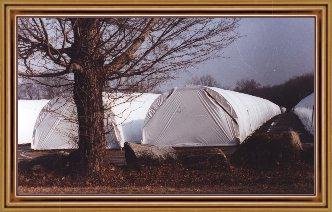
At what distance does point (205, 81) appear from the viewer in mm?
6895

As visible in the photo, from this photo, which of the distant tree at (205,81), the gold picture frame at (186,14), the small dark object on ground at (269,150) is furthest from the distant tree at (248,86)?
the gold picture frame at (186,14)

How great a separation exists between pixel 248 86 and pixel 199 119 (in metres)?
0.74

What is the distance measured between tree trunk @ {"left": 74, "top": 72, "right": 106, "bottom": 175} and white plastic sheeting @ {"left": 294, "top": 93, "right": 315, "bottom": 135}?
8.04 feet

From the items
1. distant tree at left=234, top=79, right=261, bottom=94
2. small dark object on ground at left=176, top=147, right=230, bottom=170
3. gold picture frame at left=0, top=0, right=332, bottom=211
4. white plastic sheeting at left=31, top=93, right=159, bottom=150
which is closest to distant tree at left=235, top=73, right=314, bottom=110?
distant tree at left=234, top=79, right=261, bottom=94

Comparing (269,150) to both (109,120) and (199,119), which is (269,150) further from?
(109,120)

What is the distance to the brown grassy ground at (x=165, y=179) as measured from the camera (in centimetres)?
677

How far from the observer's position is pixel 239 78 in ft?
22.3

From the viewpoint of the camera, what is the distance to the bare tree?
22.3ft

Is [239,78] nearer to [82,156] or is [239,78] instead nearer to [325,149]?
[325,149]

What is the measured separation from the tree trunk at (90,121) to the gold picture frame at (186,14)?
54 centimetres

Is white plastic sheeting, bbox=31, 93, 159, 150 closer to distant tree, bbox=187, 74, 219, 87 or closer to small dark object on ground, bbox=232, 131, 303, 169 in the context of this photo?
distant tree, bbox=187, 74, 219, 87

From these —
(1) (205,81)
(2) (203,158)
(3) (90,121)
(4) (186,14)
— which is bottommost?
(2) (203,158)

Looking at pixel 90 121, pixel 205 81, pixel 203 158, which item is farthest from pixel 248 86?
pixel 90 121

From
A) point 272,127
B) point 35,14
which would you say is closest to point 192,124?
point 272,127
